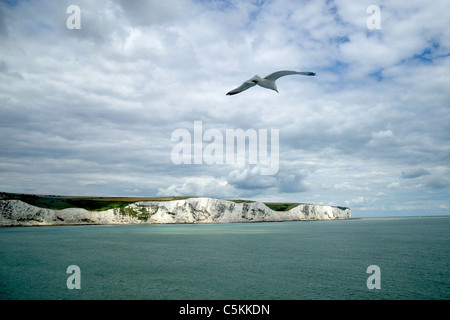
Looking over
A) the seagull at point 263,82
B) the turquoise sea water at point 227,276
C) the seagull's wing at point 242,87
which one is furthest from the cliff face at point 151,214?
the seagull at point 263,82

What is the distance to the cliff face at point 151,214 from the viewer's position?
10938cm

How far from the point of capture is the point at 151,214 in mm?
138000

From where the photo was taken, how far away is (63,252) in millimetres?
39781

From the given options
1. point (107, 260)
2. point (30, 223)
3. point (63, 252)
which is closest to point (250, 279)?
point (107, 260)

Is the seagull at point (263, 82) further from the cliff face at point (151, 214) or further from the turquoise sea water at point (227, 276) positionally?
the cliff face at point (151, 214)

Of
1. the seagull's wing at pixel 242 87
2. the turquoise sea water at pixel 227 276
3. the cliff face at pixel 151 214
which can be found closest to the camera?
the seagull's wing at pixel 242 87

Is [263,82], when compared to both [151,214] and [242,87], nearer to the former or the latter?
[242,87]

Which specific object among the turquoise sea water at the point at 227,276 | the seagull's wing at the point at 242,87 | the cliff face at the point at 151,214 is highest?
→ the seagull's wing at the point at 242,87

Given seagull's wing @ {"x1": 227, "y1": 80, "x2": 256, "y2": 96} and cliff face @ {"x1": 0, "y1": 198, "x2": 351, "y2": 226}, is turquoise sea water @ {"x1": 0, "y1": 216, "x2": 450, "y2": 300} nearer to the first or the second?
seagull's wing @ {"x1": 227, "y1": 80, "x2": 256, "y2": 96}

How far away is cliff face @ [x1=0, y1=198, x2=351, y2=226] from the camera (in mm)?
109375

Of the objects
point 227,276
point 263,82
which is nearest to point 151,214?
point 227,276

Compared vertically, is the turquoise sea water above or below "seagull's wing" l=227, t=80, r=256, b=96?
below

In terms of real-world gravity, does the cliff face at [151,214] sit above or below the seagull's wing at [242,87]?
below

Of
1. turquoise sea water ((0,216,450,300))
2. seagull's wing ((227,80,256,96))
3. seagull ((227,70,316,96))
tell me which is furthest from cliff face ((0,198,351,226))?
seagull ((227,70,316,96))
